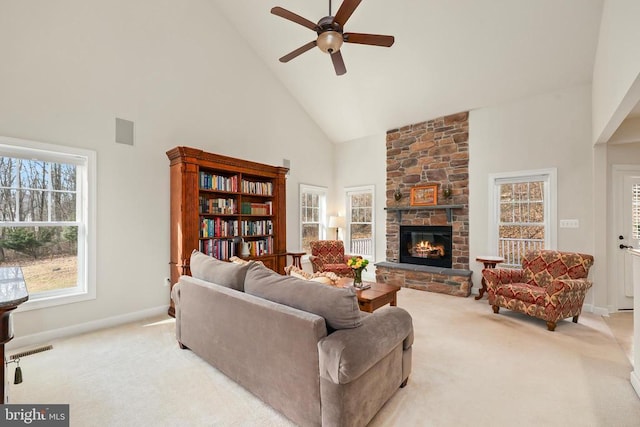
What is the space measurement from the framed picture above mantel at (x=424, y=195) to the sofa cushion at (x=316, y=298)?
4225 millimetres

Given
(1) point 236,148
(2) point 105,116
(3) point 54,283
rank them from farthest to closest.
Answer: (1) point 236,148, (2) point 105,116, (3) point 54,283

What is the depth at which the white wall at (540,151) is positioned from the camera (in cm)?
420

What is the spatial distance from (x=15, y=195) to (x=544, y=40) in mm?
6462

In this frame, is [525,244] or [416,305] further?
[525,244]

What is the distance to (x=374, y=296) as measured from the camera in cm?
318

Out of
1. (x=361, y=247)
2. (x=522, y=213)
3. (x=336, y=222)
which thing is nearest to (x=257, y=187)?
(x=336, y=222)

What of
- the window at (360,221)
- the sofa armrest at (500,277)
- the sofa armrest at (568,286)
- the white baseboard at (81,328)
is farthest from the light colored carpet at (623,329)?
the white baseboard at (81,328)

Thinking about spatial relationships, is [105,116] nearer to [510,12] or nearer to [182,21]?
[182,21]

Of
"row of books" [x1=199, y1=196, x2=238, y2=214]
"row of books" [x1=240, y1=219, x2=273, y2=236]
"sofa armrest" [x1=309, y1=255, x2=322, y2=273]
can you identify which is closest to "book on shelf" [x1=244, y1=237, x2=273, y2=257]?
"row of books" [x1=240, y1=219, x2=273, y2=236]

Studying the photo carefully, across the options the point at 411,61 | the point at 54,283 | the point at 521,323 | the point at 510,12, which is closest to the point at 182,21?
the point at 411,61

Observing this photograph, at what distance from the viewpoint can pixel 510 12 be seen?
3.65 m

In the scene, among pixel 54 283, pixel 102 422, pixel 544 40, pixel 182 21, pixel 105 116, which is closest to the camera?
pixel 102 422

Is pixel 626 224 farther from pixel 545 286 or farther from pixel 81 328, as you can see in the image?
pixel 81 328

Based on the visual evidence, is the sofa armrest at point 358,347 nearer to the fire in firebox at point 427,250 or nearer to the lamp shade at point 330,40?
the lamp shade at point 330,40
